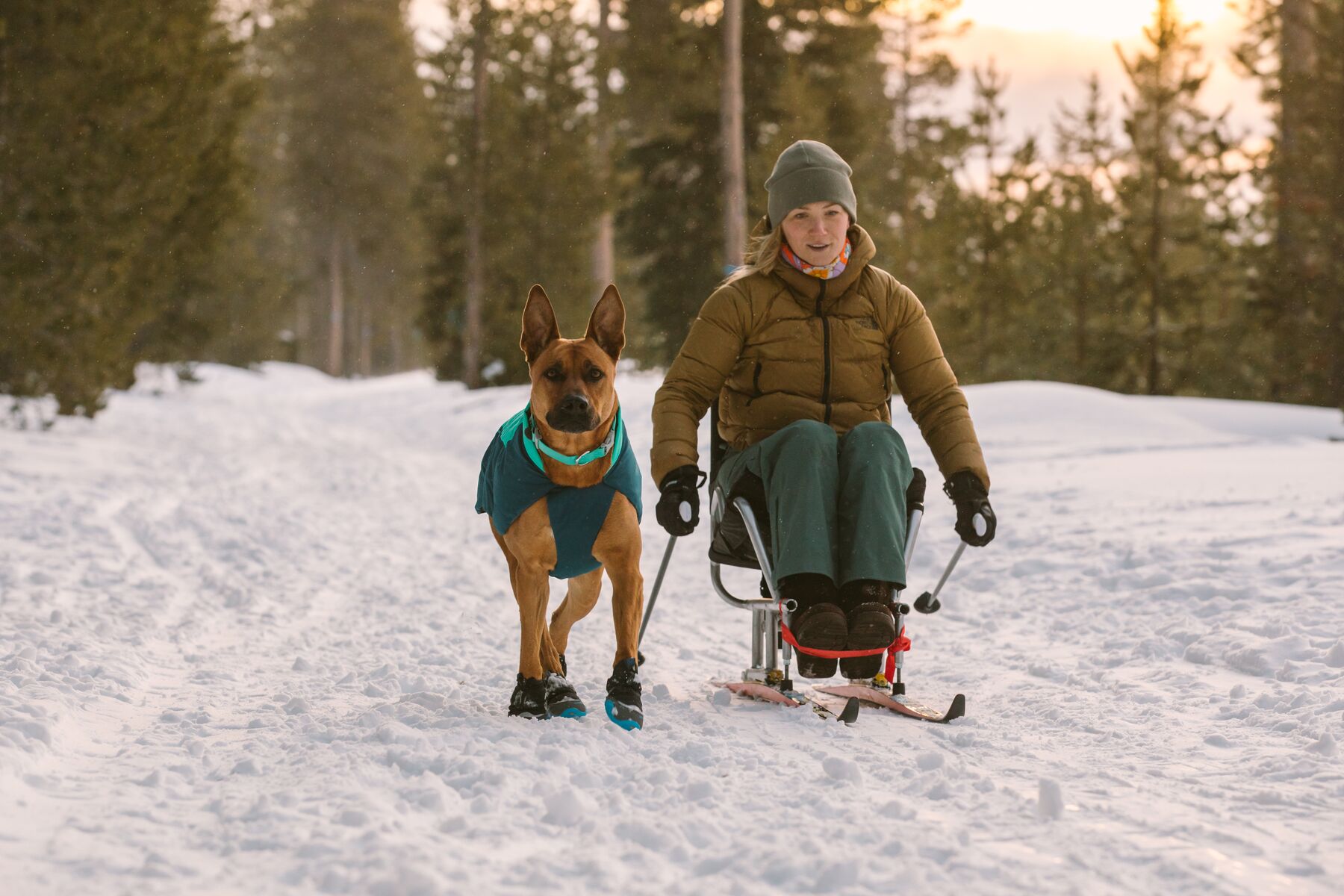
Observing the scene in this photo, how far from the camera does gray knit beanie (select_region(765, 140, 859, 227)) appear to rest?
4.04 m

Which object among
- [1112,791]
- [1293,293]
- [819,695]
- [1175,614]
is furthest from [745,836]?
[1293,293]

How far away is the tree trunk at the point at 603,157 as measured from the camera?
24.1 metres

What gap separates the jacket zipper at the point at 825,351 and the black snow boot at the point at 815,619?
0.70 meters

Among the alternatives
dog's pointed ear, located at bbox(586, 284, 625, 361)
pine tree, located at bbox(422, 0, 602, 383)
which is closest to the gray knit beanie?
dog's pointed ear, located at bbox(586, 284, 625, 361)

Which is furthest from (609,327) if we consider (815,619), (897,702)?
(897,702)

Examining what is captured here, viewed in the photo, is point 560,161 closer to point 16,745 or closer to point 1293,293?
point 1293,293

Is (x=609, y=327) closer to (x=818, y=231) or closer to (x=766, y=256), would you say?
(x=766, y=256)

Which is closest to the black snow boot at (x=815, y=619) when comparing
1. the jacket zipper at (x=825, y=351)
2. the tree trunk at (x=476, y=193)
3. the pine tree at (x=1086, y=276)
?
the jacket zipper at (x=825, y=351)

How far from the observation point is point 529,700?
3.69 m

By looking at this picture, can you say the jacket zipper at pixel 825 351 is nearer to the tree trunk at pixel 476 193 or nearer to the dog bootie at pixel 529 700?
the dog bootie at pixel 529 700

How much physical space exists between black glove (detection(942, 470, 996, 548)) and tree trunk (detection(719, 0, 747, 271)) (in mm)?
11315

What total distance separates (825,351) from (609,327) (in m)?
0.80

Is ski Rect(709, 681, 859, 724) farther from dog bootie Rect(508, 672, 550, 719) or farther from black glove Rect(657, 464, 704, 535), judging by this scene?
dog bootie Rect(508, 672, 550, 719)

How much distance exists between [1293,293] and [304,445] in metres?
13.1
